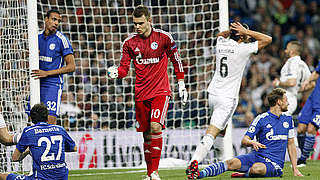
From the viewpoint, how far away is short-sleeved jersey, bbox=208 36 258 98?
7.54 meters

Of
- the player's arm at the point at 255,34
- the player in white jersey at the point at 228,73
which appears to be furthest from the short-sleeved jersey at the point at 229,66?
the player's arm at the point at 255,34

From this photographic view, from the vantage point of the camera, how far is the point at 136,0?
12.2m

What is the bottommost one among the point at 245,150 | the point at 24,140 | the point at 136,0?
the point at 245,150

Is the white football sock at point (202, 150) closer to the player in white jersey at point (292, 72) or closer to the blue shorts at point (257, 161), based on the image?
the blue shorts at point (257, 161)

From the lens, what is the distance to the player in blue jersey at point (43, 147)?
219 inches

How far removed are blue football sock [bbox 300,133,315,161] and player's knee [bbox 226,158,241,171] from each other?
304cm

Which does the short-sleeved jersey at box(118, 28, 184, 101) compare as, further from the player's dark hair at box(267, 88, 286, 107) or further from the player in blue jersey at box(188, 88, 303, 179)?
the player's dark hair at box(267, 88, 286, 107)

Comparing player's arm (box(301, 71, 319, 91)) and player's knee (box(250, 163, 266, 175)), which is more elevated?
player's arm (box(301, 71, 319, 91))

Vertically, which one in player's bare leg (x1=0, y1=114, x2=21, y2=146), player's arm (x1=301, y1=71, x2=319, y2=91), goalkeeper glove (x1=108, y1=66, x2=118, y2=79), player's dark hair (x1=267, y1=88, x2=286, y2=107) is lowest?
player's bare leg (x1=0, y1=114, x2=21, y2=146)

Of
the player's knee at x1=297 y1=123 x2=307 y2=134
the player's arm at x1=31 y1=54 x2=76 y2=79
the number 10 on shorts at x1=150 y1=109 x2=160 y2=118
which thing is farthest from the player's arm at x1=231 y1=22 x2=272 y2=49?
the player's knee at x1=297 y1=123 x2=307 y2=134

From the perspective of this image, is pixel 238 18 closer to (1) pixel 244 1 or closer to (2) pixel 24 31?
(1) pixel 244 1

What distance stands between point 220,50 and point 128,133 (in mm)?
3788

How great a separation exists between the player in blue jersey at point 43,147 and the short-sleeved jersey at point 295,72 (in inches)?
210

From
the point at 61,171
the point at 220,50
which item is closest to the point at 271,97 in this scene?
the point at 220,50
